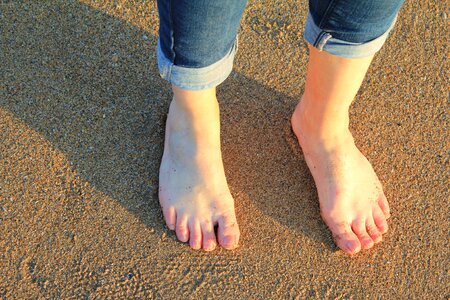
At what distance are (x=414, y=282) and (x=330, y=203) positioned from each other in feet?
1.09

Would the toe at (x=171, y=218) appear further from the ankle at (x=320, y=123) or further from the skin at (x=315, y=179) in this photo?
the ankle at (x=320, y=123)

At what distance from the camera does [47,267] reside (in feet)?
4.59

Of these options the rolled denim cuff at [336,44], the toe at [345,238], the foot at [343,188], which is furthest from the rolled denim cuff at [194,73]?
the toe at [345,238]

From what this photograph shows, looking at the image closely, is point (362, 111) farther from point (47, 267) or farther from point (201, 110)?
point (47, 267)

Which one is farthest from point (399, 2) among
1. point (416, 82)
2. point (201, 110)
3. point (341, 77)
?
point (416, 82)

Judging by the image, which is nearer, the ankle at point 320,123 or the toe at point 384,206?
the ankle at point 320,123

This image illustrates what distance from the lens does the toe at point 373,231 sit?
4.87 ft

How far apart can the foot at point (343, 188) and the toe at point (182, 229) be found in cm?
41

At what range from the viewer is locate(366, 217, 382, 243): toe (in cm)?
148

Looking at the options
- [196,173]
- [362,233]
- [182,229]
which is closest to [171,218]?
[182,229]

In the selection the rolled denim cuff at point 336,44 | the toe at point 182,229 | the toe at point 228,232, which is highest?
the rolled denim cuff at point 336,44

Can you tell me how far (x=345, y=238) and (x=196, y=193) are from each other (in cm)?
45

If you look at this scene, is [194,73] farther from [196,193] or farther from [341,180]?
[341,180]

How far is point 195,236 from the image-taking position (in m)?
1.44
